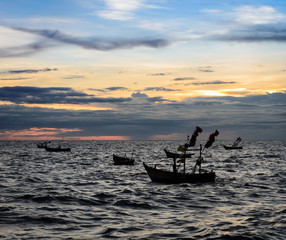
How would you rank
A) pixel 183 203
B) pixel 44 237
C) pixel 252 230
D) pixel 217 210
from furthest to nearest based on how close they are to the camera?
pixel 183 203
pixel 217 210
pixel 252 230
pixel 44 237

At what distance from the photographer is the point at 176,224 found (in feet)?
62.0

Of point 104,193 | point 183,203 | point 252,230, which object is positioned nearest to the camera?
point 252,230

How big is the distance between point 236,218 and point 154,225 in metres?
5.22

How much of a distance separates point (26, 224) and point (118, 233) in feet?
18.0

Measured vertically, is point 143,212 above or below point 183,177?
below

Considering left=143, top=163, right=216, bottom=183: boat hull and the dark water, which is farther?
left=143, top=163, right=216, bottom=183: boat hull

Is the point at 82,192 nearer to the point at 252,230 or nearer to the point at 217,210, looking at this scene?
the point at 217,210

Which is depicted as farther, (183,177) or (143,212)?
(183,177)

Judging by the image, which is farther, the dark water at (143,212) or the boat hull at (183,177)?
the boat hull at (183,177)

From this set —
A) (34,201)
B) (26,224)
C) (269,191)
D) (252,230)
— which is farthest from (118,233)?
(269,191)

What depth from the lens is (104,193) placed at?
98.0ft

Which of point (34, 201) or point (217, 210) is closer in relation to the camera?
point (217, 210)

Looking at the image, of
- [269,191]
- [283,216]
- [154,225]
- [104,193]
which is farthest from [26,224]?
[269,191]

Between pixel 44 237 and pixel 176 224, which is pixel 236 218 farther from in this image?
pixel 44 237
